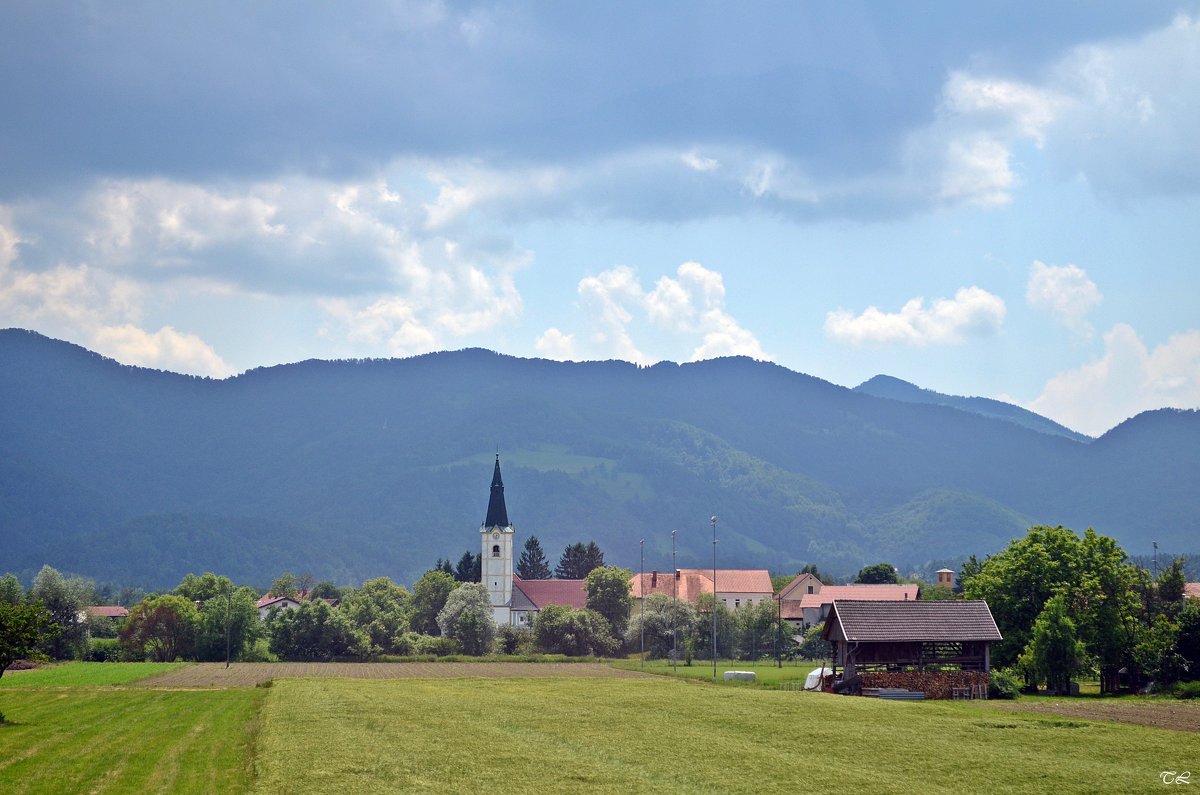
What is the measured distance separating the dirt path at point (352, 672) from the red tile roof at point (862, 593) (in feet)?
178

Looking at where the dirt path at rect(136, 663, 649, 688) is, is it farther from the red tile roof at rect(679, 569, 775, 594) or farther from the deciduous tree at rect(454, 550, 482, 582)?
the red tile roof at rect(679, 569, 775, 594)

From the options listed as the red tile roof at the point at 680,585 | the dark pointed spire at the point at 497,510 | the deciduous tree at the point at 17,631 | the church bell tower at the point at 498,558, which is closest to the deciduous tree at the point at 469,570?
the church bell tower at the point at 498,558

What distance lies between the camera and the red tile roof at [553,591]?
162250 millimetres

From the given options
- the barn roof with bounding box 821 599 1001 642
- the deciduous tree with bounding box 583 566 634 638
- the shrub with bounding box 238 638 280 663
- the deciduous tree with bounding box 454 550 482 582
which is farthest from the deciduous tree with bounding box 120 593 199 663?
the barn roof with bounding box 821 599 1001 642

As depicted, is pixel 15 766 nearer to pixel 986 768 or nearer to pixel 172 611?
pixel 986 768

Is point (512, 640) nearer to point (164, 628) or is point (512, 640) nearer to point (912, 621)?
point (164, 628)

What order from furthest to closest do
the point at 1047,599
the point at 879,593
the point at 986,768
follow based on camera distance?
1. the point at 879,593
2. the point at 1047,599
3. the point at 986,768

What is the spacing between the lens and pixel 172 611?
123812 mm

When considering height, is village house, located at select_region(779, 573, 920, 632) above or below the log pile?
above

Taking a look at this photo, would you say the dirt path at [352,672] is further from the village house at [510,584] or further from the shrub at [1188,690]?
the village house at [510,584]

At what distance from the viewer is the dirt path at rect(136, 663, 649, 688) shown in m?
85.5

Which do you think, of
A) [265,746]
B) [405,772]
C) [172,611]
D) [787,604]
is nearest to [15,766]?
[265,746]

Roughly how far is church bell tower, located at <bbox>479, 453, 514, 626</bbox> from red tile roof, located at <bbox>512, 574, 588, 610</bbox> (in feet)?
13.5

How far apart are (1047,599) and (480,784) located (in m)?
52.6
